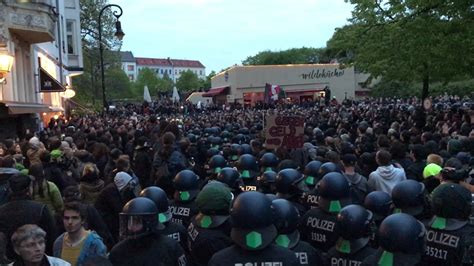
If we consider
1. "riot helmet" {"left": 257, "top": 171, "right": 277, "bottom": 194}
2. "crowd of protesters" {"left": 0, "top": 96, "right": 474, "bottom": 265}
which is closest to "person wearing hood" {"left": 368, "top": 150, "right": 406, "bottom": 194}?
"crowd of protesters" {"left": 0, "top": 96, "right": 474, "bottom": 265}

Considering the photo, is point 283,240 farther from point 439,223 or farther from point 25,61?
point 25,61

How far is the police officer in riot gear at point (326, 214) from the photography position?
5.03 metres

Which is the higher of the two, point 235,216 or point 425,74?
point 425,74

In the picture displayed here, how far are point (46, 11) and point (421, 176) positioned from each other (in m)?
14.3

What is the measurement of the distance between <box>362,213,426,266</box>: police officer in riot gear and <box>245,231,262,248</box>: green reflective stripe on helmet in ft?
2.90

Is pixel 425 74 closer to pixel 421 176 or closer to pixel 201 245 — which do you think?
pixel 421 176

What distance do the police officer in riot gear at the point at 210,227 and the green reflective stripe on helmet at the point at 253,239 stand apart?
1.08 meters

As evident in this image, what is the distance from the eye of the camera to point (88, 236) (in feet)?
15.3

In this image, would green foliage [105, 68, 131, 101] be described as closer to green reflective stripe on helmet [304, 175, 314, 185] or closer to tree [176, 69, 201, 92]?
tree [176, 69, 201, 92]

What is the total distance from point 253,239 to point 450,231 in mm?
1896

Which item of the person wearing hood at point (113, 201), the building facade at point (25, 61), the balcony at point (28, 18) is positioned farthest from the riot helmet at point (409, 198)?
the balcony at point (28, 18)

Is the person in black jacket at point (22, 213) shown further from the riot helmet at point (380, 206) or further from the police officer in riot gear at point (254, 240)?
the riot helmet at point (380, 206)

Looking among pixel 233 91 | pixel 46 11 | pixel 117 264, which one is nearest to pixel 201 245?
pixel 117 264

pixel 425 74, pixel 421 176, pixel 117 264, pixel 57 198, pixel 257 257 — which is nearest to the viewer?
pixel 257 257
